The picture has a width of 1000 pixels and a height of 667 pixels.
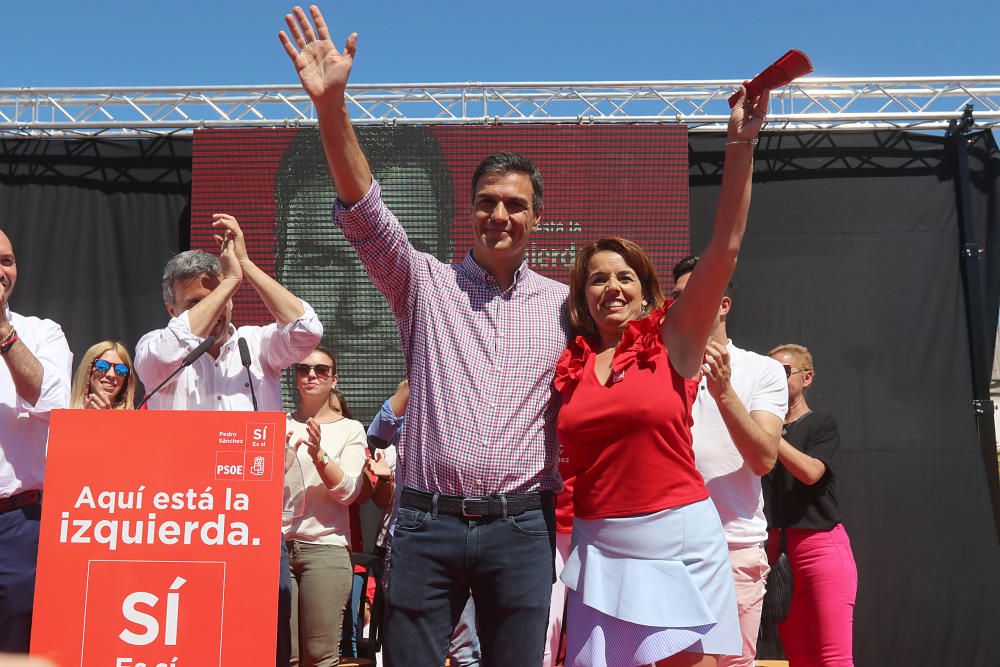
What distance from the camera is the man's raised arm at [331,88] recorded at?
162 centimetres

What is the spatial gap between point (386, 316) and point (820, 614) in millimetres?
2939

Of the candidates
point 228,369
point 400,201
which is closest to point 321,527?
point 228,369

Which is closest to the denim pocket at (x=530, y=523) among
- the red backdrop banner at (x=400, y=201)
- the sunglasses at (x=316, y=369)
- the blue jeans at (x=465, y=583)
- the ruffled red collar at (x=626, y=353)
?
the blue jeans at (x=465, y=583)

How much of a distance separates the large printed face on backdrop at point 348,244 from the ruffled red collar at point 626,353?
3339 millimetres

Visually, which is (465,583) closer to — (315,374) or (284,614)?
(284,614)

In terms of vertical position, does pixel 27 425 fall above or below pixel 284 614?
above

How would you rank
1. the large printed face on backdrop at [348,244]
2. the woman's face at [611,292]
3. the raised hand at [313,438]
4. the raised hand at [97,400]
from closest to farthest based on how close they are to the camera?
the woman's face at [611,292] → the raised hand at [97,400] → the raised hand at [313,438] → the large printed face on backdrop at [348,244]

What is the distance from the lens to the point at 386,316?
16.9ft

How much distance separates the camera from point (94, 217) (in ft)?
17.8

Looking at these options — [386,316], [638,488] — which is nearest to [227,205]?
[386,316]

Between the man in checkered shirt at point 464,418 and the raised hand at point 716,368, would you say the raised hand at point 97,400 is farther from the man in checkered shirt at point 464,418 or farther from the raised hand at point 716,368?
the raised hand at point 716,368

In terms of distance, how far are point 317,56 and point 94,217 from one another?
4321 mm

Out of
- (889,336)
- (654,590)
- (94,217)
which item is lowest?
(654,590)

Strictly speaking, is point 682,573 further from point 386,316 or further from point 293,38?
point 386,316
